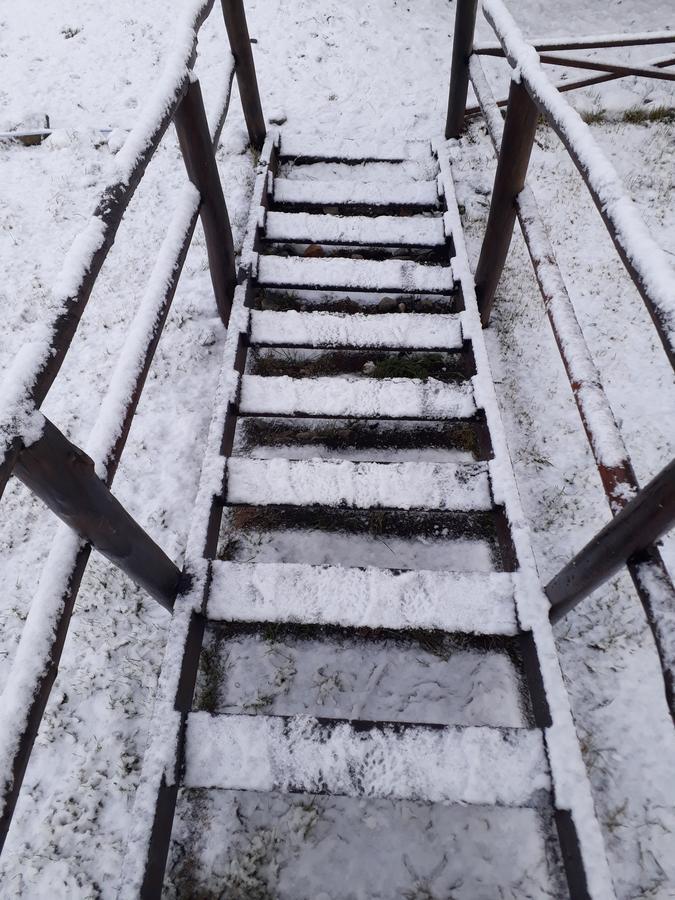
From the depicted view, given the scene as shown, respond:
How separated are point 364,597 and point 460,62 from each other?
4.62 meters

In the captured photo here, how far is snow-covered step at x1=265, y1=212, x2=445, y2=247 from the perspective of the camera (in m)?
3.72

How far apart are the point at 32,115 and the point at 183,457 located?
5.34 meters

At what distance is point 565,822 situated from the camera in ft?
5.85

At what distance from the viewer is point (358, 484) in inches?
102

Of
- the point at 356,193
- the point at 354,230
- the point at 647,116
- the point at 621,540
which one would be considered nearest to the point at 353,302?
the point at 354,230

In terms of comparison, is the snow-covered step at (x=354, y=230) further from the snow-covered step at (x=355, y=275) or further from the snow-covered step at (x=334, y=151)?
the snow-covered step at (x=334, y=151)

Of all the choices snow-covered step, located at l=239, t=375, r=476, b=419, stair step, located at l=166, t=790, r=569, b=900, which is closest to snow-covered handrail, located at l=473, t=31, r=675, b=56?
snow-covered step, located at l=239, t=375, r=476, b=419

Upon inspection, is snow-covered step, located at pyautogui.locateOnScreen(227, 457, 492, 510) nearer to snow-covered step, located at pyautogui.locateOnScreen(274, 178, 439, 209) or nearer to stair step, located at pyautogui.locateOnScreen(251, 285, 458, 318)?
stair step, located at pyautogui.locateOnScreen(251, 285, 458, 318)

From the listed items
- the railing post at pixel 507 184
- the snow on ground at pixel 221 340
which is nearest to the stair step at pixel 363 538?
the snow on ground at pixel 221 340

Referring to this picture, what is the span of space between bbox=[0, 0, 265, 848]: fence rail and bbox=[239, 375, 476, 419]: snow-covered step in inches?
30.9

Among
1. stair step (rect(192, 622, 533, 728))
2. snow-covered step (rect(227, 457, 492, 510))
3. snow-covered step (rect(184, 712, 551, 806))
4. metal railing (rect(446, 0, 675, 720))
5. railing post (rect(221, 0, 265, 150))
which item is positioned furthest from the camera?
railing post (rect(221, 0, 265, 150))

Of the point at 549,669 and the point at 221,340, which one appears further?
the point at 221,340

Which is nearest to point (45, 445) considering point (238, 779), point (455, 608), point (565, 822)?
point (238, 779)

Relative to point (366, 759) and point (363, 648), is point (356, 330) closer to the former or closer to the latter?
point (363, 648)
